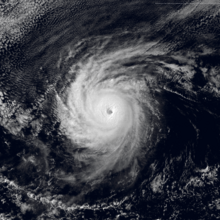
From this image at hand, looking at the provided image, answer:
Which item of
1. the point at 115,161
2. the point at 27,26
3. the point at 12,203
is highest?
the point at 27,26

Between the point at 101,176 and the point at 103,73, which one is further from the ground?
the point at 103,73

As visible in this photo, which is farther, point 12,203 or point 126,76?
point 126,76

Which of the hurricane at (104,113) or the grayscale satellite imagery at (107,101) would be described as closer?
the grayscale satellite imagery at (107,101)

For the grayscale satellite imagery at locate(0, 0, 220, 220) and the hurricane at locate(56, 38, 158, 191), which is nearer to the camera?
the grayscale satellite imagery at locate(0, 0, 220, 220)

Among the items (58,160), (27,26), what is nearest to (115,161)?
(58,160)

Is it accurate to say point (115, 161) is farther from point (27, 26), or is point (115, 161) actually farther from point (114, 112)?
point (27, 26)

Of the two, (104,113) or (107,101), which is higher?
(107,101)
